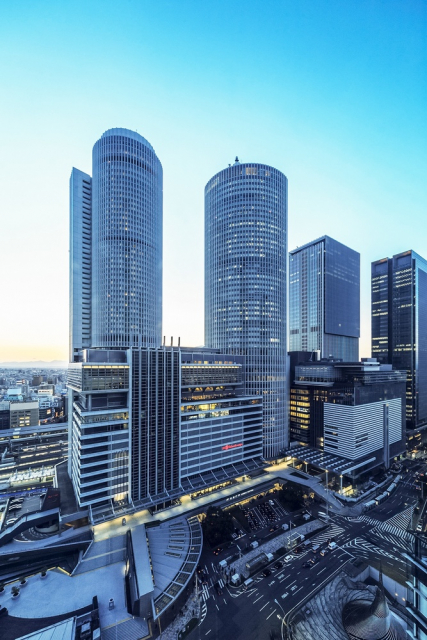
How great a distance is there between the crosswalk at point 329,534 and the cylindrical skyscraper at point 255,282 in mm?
44208

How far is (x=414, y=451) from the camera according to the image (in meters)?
146

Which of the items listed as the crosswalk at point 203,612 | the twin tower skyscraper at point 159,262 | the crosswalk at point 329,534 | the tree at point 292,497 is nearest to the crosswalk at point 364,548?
the crosswalk at point 329,534

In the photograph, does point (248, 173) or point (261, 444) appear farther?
point (248, 173)

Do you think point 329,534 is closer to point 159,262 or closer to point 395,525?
point 395,525

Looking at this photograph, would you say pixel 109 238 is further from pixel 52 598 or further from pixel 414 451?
pixel 414 451

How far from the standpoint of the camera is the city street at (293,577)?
1921 inches

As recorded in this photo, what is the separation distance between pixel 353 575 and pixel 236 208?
133 m

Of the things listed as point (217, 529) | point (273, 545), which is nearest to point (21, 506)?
point (217, 529)

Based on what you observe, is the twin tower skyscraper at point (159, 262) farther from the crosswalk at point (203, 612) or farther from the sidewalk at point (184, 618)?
the crosswalk at point (203, 612)

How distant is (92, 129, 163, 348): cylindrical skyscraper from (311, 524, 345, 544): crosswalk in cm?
11302

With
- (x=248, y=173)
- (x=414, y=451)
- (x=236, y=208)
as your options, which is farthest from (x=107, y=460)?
(x=414, y=451)

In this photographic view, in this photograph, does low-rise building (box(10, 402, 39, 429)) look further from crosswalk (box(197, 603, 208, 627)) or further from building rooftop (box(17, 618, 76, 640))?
crosswalk (box(197, 603, 208, 627))

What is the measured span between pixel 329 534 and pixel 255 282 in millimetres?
94324

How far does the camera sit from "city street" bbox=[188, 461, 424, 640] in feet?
160
